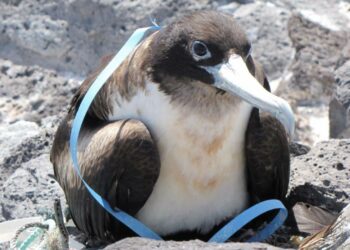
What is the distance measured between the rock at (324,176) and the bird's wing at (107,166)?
2.21 feet

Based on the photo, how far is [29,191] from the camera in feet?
15.1

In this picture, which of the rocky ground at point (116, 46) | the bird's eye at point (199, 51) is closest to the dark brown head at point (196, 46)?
the bird's eye at point (199, 51)

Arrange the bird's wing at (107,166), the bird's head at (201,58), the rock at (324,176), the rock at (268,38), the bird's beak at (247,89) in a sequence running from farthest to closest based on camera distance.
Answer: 1. the rock at (268,38)
2. the rock at (324,176)
3. the bird's wing at (107,166)
4. the bird's head at (201,58)
5. the bird's beak at (247,89)

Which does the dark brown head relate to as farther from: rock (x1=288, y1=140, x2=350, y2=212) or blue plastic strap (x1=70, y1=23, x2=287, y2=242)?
rock (x1=288, y1=140, x2=350, y2=212)

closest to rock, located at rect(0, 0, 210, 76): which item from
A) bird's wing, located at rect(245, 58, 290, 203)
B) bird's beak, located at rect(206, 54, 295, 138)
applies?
bird's wing, located at rect(245, 58, 290, 203)

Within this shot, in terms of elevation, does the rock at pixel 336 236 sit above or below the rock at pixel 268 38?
above

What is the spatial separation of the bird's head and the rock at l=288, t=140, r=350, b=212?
1.91 feet

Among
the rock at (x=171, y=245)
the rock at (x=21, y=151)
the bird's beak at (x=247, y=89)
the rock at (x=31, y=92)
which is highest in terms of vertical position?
the bird's beak at (x=247, y=89)

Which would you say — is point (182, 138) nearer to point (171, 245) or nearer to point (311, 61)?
point (171, 245)

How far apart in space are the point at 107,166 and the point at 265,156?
533 mm

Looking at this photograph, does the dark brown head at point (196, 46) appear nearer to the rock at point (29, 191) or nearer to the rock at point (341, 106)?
the rock at point (29, 191)

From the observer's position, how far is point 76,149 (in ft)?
13.2

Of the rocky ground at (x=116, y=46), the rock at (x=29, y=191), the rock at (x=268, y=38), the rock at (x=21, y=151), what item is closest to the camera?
the rock at (x=29, y=191)

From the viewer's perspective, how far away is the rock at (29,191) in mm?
4570
